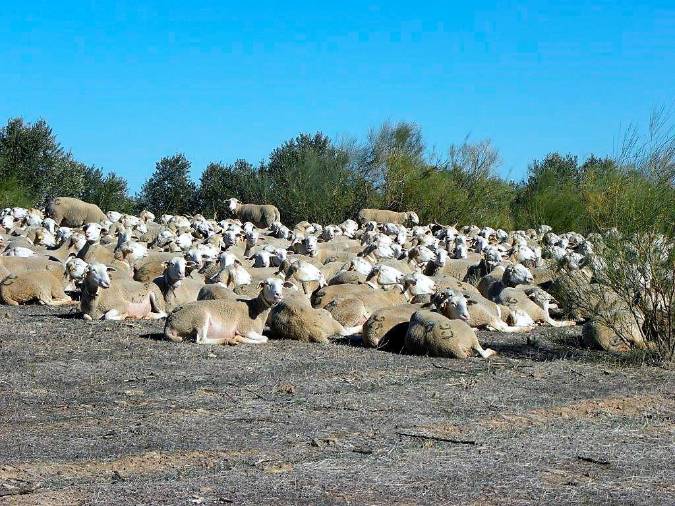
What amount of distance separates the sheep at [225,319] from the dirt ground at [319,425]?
30cm

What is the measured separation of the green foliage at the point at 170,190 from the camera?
50938 millimetres

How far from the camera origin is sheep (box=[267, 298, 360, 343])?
46.6 ft

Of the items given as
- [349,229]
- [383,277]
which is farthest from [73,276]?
[349,229]

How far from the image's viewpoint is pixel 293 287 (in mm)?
15820

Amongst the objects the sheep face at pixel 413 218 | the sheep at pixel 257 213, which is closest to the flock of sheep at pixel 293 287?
the sheep at pixel 257 213

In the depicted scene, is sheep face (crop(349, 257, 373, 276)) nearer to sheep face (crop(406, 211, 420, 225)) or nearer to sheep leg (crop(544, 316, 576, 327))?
sheep leg (crop(544, 316, 576, 327))

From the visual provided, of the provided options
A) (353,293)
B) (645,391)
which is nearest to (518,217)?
(353,293)

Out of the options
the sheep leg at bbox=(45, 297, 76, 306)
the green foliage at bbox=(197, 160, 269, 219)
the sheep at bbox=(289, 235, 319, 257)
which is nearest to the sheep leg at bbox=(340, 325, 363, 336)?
the sheep leg at bbox=(45, 297, 76, 306)

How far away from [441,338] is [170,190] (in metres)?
39.5

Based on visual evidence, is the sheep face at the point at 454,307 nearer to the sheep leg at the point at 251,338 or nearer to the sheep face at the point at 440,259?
the sheep leg at the point at 251,338

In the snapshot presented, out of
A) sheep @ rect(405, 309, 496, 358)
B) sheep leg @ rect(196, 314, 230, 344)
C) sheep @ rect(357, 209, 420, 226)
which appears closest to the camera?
sheep @ rect(405, 309, 496, 358)

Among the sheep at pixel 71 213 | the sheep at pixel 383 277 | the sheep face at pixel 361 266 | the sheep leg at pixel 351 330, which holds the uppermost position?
the sheep at pixel 71 213

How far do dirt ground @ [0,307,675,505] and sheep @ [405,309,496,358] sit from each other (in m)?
0.30

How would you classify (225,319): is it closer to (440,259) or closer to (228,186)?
(440,259)
